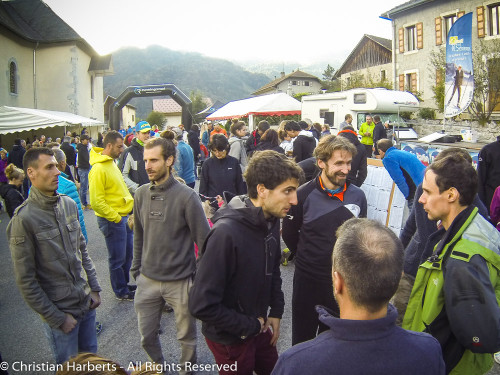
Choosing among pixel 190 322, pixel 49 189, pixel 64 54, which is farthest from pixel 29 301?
pixel 64 54

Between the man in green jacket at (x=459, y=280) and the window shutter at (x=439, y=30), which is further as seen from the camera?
the window shutter at (x=439, y=30)

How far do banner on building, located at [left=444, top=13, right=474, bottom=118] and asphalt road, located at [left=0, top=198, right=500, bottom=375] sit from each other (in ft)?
37.7

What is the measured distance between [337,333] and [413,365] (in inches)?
10.7

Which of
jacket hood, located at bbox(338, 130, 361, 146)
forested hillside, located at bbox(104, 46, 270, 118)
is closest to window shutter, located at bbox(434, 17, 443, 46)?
jacket hood, located at bbox(338, 130, 361, 146)

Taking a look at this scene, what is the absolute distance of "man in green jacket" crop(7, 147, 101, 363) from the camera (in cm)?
268

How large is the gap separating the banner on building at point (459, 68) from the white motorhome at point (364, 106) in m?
3.10

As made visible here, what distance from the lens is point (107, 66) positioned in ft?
109

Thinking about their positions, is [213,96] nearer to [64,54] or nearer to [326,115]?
[64,54]

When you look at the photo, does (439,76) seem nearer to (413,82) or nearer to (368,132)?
(413,82)

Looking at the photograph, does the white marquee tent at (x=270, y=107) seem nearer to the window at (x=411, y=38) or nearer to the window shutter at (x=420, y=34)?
the window shutter at (x=420, y=34)

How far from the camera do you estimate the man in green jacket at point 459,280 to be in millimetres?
1845

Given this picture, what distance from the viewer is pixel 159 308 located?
3.33 metres

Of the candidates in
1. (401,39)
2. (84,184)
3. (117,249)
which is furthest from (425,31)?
(117,249)

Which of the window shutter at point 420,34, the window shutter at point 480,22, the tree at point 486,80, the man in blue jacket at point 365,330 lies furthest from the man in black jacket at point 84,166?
the window shutter at point 420,34
